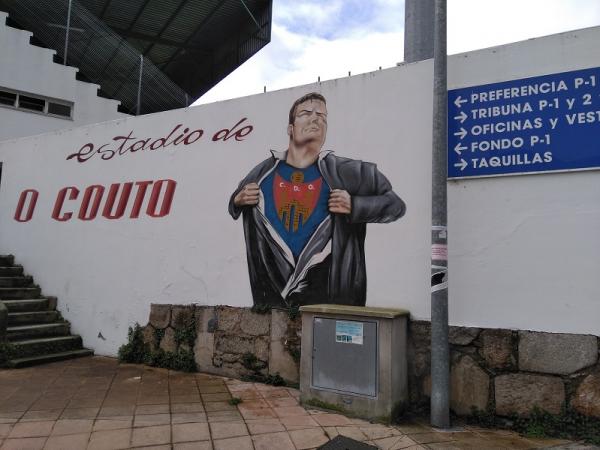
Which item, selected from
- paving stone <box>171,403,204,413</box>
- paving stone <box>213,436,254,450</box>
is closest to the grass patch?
paving stone <box>213,436,254,450</box>

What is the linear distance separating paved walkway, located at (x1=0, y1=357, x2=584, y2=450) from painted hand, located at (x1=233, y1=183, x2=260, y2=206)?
7.49ft

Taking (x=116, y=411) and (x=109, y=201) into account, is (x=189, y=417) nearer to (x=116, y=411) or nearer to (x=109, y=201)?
(x=116, y=411)

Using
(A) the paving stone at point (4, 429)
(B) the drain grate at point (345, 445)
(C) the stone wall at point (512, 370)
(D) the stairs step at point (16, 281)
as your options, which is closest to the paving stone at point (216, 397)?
(B) the drain grate at point (345, 445)

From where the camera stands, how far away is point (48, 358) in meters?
6.34

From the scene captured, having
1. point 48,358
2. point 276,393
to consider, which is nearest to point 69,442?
point 276,393

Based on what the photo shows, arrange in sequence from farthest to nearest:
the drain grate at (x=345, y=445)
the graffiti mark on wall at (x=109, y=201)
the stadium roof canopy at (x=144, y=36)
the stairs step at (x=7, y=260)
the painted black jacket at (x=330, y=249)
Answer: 1. the stadium roof canopy at (x=144, y=36)
2. the stairs step at (x=7, y=260)
3. the graffiti mark on wall at (x=109, y=201)
4. the painted black jacket at (x=330, y=249)
5. the drain grate at (x=345, y=445)

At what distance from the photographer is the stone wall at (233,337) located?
545 centimetres

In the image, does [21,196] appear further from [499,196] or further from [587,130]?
[587,130]

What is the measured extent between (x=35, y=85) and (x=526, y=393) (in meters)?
13.4

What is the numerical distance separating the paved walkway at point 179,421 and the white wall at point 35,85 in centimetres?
870

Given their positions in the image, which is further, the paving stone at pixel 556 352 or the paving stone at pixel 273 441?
the paving stone at pixel 556 352

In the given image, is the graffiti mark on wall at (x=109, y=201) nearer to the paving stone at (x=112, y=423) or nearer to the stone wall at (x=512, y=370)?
the paving stone at (x=112, y=423)

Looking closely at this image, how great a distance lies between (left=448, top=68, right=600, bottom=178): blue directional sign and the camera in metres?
4.24

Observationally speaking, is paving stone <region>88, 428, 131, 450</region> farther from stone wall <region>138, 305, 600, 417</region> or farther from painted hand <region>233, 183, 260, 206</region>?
painted hand <region>233, 183, 260, 206</region>
